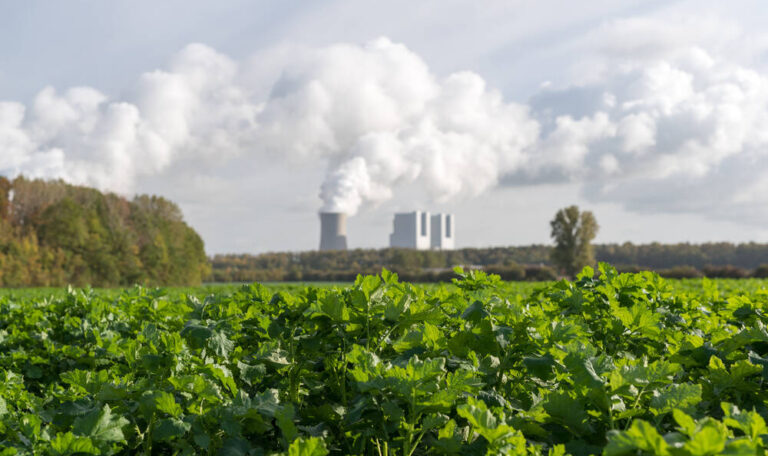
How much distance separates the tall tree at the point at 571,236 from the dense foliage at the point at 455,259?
187 cm

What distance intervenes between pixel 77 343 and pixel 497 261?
95.2m

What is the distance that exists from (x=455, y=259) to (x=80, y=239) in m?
61.3

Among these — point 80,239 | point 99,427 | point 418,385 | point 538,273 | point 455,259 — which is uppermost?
point 80,239

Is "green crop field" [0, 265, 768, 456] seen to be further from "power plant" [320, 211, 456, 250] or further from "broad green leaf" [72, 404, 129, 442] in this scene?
"power plant" [320, 211, 456, 250]

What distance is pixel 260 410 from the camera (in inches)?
72.4

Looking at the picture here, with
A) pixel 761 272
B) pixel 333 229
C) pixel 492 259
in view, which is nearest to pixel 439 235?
pixel 492 259

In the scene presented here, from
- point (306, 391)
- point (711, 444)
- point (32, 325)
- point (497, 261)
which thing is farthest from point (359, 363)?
point (497, 261)

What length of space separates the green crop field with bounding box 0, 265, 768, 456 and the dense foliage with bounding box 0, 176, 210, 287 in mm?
56461

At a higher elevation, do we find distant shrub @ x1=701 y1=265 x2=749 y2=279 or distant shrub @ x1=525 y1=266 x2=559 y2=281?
distant shrub @ x1=701 y1=265 x2=749 y2=279

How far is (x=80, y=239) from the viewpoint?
5456 cm

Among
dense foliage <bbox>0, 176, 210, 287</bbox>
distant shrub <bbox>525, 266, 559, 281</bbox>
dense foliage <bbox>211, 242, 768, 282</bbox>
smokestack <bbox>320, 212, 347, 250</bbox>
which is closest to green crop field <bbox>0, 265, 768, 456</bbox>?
distant shrub <bbox>525, 266, 559, 281</bbox>

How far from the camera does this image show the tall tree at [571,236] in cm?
7150

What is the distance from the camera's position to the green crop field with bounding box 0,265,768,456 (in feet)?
5.52

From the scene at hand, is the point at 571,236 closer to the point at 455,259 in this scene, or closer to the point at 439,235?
the point at 455,259
